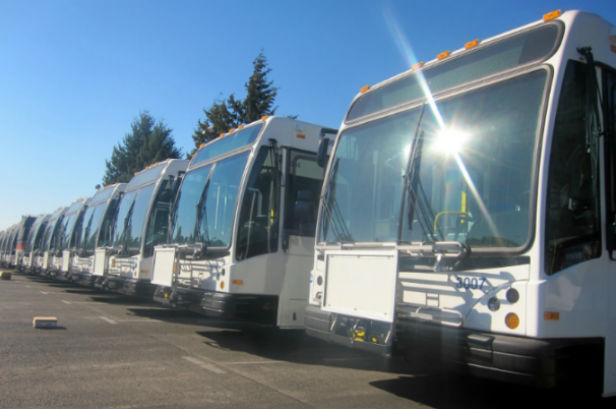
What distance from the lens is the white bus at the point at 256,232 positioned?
7281 mm

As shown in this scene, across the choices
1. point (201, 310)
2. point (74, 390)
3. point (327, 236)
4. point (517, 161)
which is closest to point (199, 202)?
point (201, 310)

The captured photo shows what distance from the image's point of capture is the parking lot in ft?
16.1

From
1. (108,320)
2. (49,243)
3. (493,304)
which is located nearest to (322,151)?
(493,304)

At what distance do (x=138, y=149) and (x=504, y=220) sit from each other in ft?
168

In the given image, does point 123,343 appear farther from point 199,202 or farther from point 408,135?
point 408,135

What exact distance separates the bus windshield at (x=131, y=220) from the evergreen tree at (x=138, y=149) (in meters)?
34.6

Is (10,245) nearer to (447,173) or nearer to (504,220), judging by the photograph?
(447,173)

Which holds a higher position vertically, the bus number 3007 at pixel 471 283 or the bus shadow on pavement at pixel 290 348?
the bus number 3007 at pixel 471 283

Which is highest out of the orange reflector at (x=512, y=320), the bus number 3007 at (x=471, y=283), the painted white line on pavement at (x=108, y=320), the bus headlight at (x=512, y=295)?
the bus number 3007 at (x=471, y=283)

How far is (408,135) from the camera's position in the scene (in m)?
5.29

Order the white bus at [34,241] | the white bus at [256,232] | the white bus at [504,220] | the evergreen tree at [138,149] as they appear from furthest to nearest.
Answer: the evergreen tree at [138,149] < the white bus at [34,241] < the white bus at [256,232] < the white bus at [504,220]

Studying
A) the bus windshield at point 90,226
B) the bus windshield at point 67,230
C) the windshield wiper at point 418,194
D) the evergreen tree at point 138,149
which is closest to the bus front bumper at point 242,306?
the windshield wiper at point 418,194

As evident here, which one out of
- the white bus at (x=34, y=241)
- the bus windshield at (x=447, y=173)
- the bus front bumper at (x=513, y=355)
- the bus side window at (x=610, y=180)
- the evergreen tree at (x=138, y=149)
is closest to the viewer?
the bus front bumper at (x=513, y=355)

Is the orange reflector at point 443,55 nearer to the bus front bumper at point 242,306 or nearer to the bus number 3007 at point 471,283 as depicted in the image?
the bus number 3007 at point 471,283
